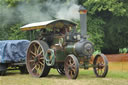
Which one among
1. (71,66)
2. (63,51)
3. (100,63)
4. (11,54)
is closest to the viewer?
(71,66)

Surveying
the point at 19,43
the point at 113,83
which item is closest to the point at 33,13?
the point at 19,43

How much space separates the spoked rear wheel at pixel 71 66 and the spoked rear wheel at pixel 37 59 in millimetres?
900

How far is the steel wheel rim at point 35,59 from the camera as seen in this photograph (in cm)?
1152

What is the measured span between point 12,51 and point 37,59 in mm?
1529

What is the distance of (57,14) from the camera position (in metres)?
18.7

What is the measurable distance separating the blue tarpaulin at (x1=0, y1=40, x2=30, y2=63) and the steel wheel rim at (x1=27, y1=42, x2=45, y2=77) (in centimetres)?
86

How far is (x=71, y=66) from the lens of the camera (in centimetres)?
1045

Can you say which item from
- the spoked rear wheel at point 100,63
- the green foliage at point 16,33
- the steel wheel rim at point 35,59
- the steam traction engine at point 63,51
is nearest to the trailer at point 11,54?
the steel wheel rim at point 35,59

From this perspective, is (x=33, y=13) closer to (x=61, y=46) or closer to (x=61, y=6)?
(x=61, y=6)

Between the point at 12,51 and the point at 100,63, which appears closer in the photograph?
the point at 100,63

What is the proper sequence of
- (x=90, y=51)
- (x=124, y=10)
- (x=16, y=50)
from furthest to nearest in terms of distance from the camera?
(x=124, y=10), (x=16, y=50), (x=90, y=51)

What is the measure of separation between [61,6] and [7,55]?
19.6 feet

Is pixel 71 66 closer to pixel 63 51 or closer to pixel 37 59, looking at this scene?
pixel 63 51

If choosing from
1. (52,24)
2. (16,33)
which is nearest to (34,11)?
Result: (16,33)
